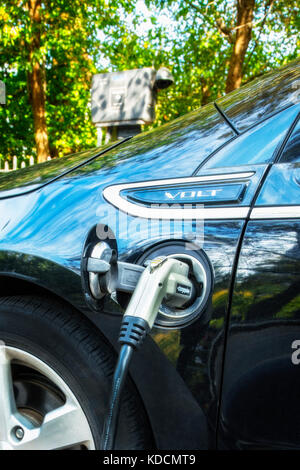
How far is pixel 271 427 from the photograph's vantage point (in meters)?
1.04

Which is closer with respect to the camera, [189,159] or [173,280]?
[173,280]

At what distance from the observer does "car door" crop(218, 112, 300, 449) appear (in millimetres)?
1027

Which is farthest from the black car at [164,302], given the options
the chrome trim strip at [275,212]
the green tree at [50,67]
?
the green tree at [50,67]

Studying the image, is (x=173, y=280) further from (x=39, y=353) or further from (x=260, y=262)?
(x=39, y=353)

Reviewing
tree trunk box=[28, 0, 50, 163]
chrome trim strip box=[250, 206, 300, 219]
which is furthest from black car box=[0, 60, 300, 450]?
tree trunk box=[28, 0, 50, 163]

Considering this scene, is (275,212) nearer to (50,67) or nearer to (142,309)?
(142,309)

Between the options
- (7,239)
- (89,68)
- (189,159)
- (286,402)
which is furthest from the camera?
(89,68)

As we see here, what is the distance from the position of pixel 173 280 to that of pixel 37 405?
2.17 feet

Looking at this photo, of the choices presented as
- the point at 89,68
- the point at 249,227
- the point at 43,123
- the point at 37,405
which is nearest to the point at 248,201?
the point at 249,227

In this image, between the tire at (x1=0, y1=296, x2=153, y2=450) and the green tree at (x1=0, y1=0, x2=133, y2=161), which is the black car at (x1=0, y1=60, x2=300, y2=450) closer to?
the tire at (x1=0, y1=296, x2=153, y2=450)

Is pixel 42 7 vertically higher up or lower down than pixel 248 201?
higher up

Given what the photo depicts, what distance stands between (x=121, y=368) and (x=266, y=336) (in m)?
0.33

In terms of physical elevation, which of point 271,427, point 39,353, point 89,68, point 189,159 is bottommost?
point 271,427

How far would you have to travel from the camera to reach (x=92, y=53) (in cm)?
1254
